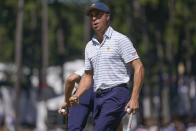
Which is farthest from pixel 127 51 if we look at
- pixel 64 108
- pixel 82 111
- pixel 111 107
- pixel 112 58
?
pixel 64 108

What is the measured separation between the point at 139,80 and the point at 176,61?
143ft

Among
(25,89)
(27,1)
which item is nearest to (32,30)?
(25,89)

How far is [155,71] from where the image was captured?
177 ft

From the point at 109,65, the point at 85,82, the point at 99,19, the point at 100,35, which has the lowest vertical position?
the point at 85,82

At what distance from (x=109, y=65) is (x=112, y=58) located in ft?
0.34

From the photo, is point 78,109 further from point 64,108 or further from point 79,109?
point 64,108

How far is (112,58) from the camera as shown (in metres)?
8.84

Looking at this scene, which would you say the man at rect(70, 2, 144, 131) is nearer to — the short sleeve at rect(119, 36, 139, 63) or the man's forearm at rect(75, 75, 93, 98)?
the short sleeve at rect(119, 36, 139, 63)

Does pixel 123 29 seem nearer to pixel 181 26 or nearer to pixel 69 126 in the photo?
pixel 181 26

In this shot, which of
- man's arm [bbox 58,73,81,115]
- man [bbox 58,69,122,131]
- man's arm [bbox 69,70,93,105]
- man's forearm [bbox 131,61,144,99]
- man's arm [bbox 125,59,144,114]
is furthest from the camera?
man's arm [bbox 58,73,81,115]

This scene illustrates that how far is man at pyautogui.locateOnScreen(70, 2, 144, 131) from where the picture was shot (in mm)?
8812

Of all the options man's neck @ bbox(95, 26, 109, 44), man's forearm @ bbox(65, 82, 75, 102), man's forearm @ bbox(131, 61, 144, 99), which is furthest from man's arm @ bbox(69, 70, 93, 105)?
man's forearm @ bbox(131, 61, 144, 99)

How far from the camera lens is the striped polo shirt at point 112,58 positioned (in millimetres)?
8797

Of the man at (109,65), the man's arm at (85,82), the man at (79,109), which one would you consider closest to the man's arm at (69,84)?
the man at (79,109)
